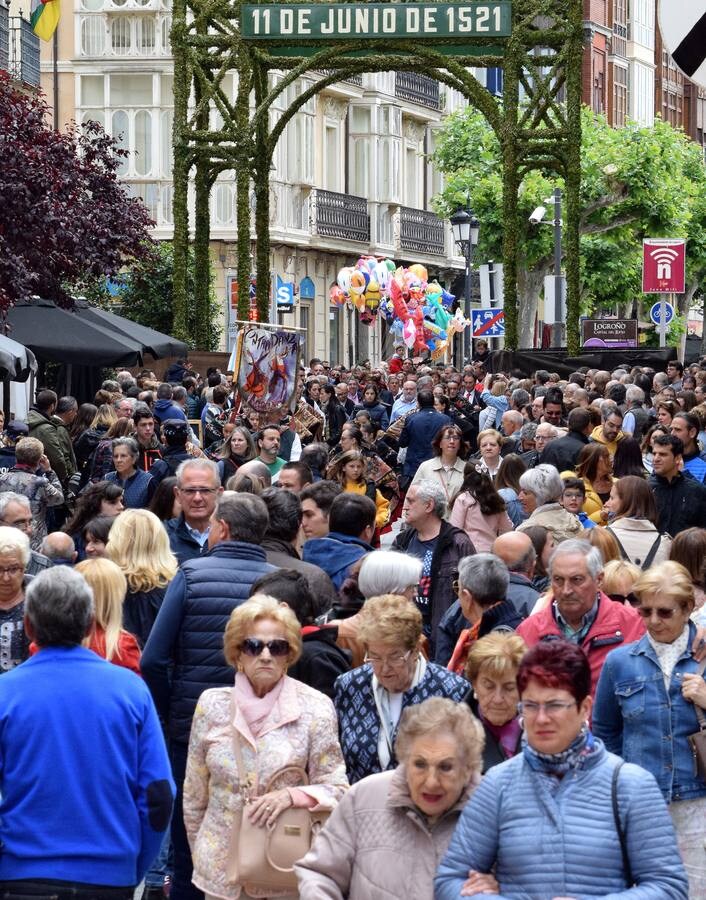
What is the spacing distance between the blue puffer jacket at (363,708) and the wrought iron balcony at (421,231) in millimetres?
53726

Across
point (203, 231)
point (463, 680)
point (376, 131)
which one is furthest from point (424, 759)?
point (376, 131)

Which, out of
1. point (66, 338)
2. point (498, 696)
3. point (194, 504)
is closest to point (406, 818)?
point (498, 696)

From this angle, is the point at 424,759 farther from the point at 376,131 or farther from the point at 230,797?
the point at 376,131

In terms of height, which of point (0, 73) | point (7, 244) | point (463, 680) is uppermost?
point (0, 73)

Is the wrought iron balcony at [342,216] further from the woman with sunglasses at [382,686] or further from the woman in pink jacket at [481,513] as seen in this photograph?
the woman with sunglasses at [382,686]

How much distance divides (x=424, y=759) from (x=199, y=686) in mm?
2519

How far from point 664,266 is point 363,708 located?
108ft

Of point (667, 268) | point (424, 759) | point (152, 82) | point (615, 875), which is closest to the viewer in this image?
point (615, 875)

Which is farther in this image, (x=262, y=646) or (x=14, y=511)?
(x=14, y=511)

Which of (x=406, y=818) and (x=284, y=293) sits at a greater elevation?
(x=284, y=293)

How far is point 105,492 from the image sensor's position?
36.9 feet

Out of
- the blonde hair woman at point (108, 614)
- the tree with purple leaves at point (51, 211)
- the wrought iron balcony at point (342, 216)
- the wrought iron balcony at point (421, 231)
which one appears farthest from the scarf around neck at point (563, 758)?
the wrought iron balcony at point (421, 231)

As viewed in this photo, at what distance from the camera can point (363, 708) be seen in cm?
660

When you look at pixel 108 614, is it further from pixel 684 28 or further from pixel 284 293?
pixel 284 293
